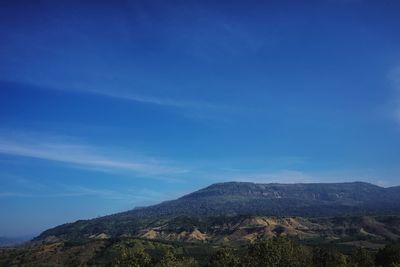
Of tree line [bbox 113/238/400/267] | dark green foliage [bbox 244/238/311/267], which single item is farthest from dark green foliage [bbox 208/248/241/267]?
dark green foliage [bbox 244/238/311/267]

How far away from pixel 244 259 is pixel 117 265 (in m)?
39.7

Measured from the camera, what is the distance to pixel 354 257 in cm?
15575

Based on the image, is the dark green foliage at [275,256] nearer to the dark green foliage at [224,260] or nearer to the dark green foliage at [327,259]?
the dark green foliage at [327,259]

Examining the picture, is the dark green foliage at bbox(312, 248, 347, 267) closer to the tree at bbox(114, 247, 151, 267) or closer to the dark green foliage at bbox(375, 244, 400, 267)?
the dark green foliage at bbox(375, 244, 400, 267)

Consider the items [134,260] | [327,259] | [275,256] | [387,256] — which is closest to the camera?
[134,260]

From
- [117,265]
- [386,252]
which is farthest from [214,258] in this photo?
[386,252]

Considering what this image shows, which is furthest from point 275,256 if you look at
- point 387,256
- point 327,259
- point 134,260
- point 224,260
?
point 387,256

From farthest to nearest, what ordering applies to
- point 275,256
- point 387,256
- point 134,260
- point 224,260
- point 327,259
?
1. point 387,256
2. point 327,259
3. point 275,256
4. point 224,260
5. point 134,260

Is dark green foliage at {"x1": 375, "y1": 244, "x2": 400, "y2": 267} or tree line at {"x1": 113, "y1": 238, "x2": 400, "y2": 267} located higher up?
tree line at {"x1": 113, "y1": 238, "x2": 400, "y2": 267}

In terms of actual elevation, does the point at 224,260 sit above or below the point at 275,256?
below

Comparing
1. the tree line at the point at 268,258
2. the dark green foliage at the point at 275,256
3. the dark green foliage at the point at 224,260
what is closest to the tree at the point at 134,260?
the tree line at the point at 268,258

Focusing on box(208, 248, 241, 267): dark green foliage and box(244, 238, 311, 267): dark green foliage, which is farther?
box(244, 238, 311, 267): dark green foliage

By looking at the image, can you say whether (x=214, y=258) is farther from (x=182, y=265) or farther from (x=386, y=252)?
(x=386, y=252)

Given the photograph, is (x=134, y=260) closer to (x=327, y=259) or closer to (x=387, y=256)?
(x=327, y=259)
